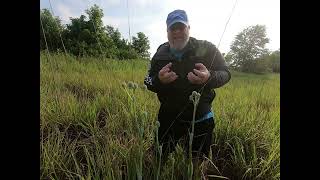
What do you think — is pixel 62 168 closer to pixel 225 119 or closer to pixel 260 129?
pixel 225 119

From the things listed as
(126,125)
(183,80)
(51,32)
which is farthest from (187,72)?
(51,32)

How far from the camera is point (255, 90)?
180 cm

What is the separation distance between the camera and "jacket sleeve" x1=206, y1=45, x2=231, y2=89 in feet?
4.78

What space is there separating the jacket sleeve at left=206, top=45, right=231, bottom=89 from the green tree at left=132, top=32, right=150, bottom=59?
223mm

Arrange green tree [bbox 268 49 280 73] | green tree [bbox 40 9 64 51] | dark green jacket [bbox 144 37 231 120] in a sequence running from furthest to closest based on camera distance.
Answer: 1. green tree [bbox 40 9 64 51]
2. dark green jacket [bbox 144 37 231 120]
3. green tree [bbox 268 49 280 73]

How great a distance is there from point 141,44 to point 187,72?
7.6 inches

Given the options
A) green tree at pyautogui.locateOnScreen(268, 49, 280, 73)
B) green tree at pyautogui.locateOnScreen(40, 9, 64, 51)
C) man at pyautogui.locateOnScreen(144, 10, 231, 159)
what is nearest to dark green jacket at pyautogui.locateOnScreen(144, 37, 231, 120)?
man at pyautogui.locateOnScreen(144, 10, 231, 159)

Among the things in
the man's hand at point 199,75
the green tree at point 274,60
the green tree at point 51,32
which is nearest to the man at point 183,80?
the man's hand at point 199,75

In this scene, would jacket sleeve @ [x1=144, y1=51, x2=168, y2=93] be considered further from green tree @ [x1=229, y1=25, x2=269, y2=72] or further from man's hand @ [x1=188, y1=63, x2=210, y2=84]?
green tree @ [x1=229, y1=25, x2=269, y2=72]

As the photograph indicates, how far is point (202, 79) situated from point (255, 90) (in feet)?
1.47

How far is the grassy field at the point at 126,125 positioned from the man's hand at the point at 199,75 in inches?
7.3

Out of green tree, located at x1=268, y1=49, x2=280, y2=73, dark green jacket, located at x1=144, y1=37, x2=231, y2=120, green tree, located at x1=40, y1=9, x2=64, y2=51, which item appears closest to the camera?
green tree, located at x1=268, y1=49, x2=280, y2=73

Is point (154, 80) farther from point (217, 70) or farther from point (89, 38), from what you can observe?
point (89, 38)
